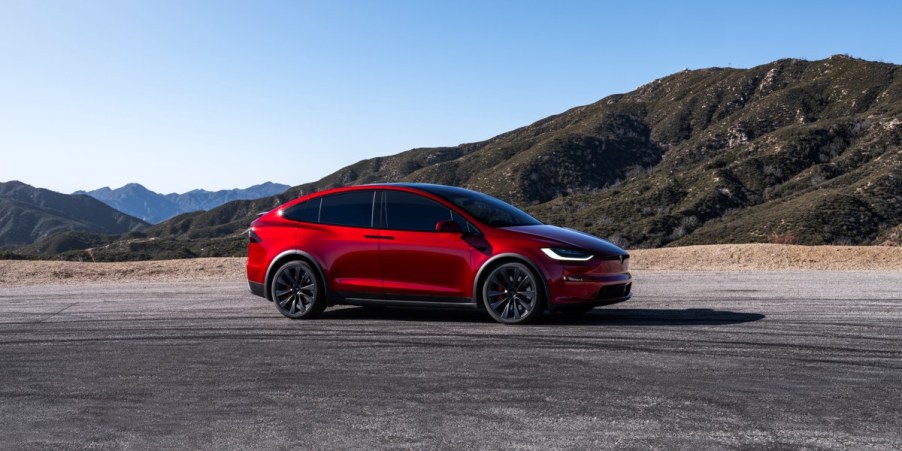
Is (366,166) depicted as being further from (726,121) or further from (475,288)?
(475,288)

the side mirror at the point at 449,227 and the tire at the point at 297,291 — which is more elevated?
the side mirror at the point at 449,227

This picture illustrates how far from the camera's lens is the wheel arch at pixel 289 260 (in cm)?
930

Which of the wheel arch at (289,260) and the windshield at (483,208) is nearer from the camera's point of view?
the windshield at (483,208)

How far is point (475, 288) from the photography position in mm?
8570

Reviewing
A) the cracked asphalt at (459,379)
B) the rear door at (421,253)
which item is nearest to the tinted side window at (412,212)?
the rear door at (421,253)

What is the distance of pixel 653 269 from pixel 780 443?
44.3 ft

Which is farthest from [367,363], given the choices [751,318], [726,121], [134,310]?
[726,121]

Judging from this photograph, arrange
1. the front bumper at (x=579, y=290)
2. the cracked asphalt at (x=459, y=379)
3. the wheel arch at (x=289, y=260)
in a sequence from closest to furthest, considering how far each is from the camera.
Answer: the cracked asphalt at (x=459, y=379)
the front bumper at (x=579, y=290)
the wheel arch at (x=289, y=260)

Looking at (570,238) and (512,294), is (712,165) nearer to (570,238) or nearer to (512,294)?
(570,238)

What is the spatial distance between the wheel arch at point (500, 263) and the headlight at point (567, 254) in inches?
8.7

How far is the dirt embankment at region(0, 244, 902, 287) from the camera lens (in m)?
17.5

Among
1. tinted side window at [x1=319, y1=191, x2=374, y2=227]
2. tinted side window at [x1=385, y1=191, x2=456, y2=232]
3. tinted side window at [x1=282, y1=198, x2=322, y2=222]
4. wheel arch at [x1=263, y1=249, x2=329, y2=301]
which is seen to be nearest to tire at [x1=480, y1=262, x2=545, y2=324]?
tinted side window at [x1=385, y1=191, x2=456, y2=232]

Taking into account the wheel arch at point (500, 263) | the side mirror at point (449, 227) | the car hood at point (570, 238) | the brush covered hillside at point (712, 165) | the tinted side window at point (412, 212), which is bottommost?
the wheel arch at point (500, 263)

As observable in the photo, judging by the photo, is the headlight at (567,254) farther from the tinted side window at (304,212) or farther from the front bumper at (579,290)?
the tinted side window at (304,212)
